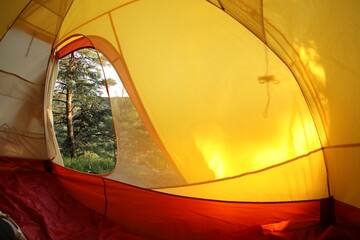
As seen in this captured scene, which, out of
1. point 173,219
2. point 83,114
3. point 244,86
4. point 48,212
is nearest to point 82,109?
point 83,114

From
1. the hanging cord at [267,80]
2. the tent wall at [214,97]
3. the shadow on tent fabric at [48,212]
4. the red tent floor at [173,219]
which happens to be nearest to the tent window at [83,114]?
the shadow on tent fabric at [48,212]

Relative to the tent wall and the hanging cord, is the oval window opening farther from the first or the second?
the hanging cord

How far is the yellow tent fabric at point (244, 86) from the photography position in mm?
1298

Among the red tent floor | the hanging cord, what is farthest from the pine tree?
the hanging cord

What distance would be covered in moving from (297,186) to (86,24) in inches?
80.2

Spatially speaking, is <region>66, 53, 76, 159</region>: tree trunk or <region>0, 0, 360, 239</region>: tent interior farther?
<region>66, 53, 76, 159</region>: tree trunk

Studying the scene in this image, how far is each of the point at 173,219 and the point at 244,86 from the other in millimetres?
965

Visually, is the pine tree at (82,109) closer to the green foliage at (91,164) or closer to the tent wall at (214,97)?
the green foliage at (91,164)

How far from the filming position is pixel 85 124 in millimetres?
6355

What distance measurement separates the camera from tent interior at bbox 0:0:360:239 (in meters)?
1.35

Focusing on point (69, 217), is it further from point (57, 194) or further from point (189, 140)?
point (189, 140)

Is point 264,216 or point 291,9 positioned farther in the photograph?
point 264,216

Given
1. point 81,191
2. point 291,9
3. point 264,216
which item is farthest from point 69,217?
point 291,9

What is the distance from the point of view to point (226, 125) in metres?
1.68
